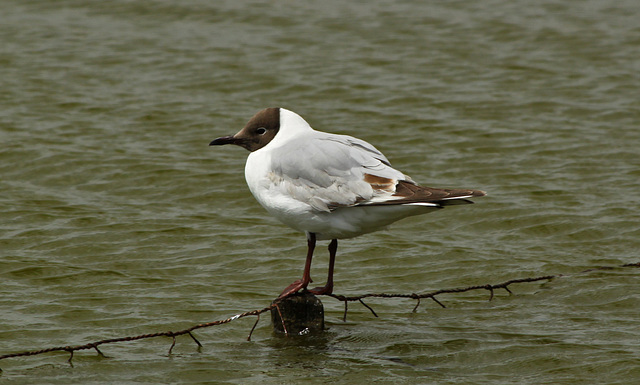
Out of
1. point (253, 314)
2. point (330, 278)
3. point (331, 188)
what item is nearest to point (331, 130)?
point (330, 278)

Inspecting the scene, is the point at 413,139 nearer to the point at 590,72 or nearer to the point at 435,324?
the point at 590,72

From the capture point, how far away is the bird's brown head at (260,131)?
20.3ft

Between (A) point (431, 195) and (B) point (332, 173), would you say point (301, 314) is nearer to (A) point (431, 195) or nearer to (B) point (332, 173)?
(B) point (332, 173)

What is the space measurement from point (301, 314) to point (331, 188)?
84 centimetres

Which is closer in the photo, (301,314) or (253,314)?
(253,314)

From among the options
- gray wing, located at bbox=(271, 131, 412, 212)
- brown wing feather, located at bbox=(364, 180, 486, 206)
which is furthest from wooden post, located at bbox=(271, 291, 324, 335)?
brown wing feather, located at bbox=(364, 180, 486, 206)

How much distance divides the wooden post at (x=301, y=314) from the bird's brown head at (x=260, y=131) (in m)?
1.01

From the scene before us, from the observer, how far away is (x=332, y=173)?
5797 millimetres

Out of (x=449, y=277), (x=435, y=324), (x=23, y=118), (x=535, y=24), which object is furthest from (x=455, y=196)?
(x=535, y=24)

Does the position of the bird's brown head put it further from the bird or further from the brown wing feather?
the brown wing feather

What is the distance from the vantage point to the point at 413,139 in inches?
417

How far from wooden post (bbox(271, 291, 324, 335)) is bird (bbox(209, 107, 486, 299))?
67 millimetres

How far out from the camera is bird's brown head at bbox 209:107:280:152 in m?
6.20

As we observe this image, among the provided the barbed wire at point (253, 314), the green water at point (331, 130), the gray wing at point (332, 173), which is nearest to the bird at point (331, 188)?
the gray wing at point (332, 173)
